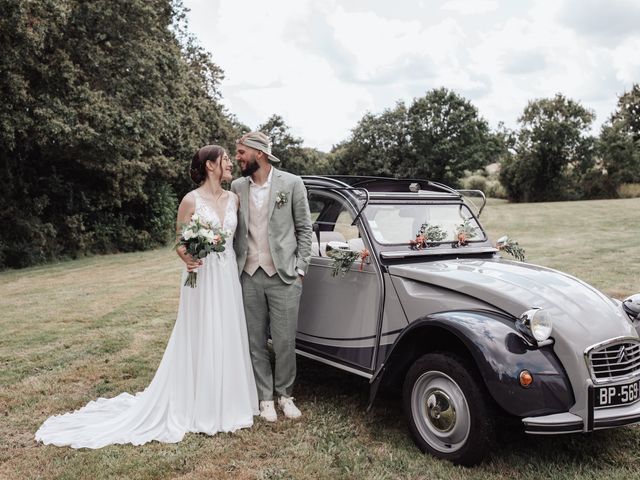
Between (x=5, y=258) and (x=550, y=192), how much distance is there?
3444 centimetres

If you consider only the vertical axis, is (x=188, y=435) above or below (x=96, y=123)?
below

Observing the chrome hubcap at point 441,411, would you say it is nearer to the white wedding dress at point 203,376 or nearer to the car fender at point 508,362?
the car fender at point 508,362

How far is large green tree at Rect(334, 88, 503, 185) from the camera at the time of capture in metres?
51.3

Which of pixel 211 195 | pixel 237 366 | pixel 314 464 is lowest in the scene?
pixel 314 464

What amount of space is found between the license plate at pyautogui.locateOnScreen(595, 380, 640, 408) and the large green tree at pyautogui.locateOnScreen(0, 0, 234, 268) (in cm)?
1442

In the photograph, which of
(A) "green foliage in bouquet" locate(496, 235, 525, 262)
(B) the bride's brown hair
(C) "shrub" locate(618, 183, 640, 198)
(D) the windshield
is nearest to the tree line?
(B) the bride's brown hair

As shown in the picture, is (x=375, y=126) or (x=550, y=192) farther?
(x=375, y=126)

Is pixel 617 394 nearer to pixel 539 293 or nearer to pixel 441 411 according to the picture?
pixel 539 293

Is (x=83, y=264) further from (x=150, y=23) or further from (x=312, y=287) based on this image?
(x=312, y=287)

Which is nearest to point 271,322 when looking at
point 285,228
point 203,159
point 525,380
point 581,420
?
point 285,228

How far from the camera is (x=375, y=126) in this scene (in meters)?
55.3

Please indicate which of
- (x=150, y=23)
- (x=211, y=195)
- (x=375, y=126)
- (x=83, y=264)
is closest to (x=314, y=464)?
(x=211, y=195)

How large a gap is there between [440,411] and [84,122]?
15.5m

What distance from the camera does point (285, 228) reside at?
15.7ft
